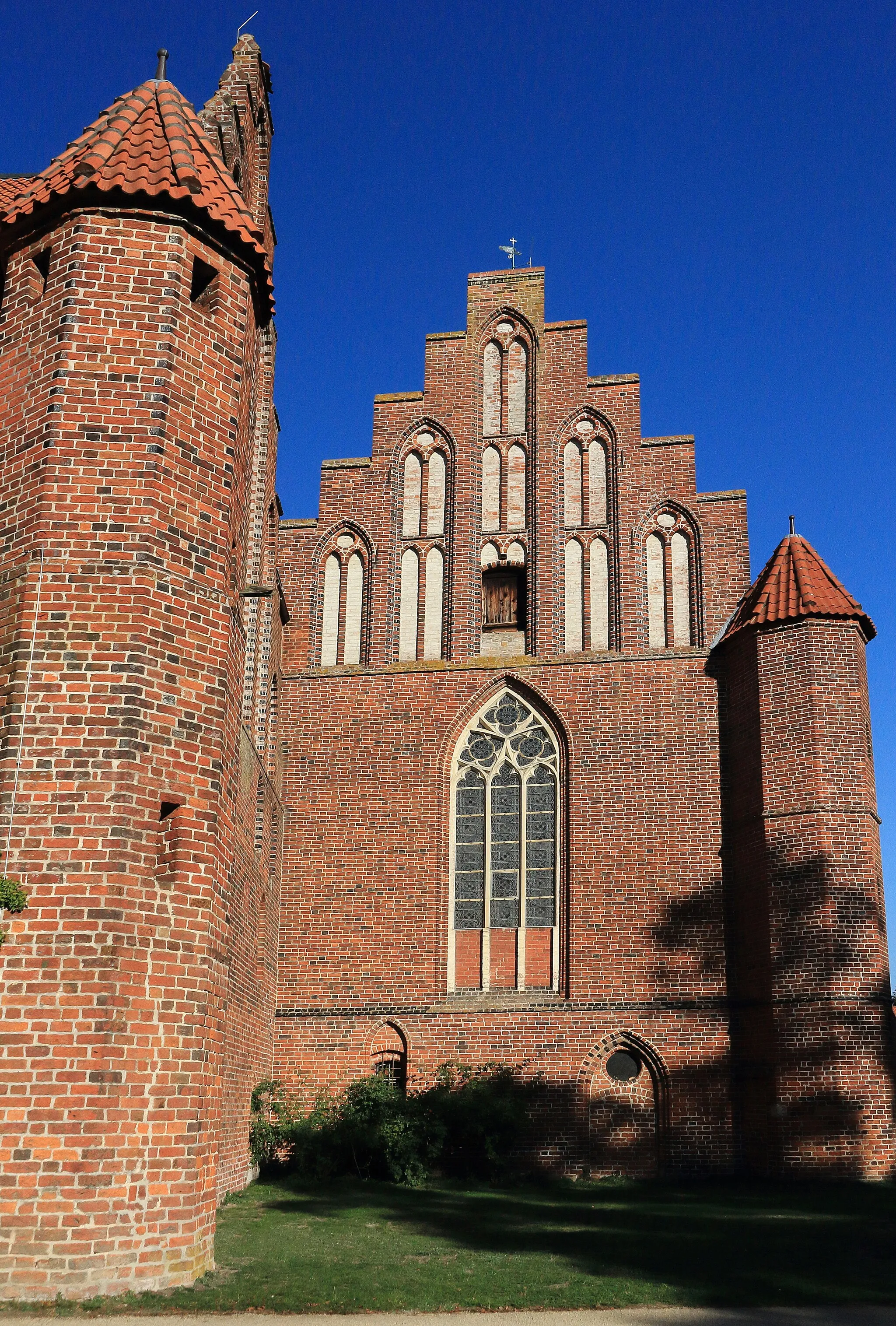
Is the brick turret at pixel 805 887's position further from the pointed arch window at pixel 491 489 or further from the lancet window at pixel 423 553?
the lancet window at pixel 423 553

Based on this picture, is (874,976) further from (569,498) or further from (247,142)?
(247,142)

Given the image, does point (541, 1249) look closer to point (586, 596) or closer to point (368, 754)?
point (368, 754)

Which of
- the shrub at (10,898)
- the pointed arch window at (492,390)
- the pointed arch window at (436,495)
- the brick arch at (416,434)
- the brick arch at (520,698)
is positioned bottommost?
the shrub at (10,898)

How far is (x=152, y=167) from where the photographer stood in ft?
33.6

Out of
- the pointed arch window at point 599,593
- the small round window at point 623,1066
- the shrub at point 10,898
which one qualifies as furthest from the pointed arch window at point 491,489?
the shrub at point 10,898

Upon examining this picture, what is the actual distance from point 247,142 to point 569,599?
24.8ft

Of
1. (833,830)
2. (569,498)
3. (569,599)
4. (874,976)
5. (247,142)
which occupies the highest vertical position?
(247,142)

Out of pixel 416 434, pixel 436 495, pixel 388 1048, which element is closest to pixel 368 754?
pixel 388 1048

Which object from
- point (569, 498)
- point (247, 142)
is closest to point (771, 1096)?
point (569, 498)

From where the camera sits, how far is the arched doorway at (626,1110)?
16.2 metres

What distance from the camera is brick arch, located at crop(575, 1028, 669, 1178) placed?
16.2 metres

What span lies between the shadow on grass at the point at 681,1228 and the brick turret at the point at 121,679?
3118 mm

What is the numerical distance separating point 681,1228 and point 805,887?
5.57 meters

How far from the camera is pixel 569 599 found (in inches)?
742
